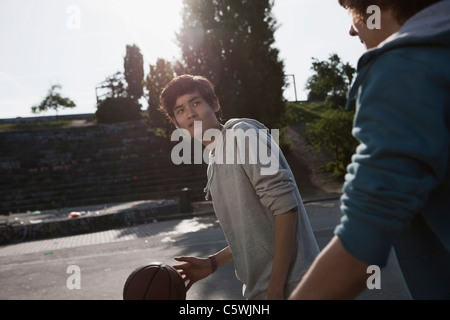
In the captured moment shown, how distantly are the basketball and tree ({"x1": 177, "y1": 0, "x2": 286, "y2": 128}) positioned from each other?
75.0 feet

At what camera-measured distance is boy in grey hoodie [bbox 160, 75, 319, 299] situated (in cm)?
201

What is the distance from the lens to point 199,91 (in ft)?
8.86

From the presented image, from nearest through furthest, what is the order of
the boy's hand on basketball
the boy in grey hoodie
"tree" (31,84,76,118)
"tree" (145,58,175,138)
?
the boy in grey hoodie, the boy's hand on basketball, "tree" (145,58,175,138), "tree" (31,84,76,118)

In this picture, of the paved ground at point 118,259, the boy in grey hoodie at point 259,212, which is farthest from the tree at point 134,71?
the boy in grey hoodie at point 259,212

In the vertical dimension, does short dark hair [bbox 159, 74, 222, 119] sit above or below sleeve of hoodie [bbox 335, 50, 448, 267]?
above

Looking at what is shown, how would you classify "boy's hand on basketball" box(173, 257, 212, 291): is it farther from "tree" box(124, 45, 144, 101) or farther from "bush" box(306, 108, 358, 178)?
→ "tree" box(124, 45, 144, 101)

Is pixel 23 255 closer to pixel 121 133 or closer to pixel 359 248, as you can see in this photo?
pixel 359 248

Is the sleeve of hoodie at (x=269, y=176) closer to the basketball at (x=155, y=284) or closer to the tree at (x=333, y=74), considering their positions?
the basketball at (x=155, y=284)

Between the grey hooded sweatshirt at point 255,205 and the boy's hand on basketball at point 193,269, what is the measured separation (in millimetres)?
292

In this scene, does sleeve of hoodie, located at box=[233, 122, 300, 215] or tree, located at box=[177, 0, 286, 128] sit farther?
tree, located at box=[177, 0, 286, 128]

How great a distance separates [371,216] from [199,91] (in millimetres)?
1868

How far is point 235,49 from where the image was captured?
→ 25609 mm

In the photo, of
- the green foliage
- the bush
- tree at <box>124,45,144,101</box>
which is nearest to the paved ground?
the bush

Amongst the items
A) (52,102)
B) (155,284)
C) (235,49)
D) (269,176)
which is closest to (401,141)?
(269,176)
